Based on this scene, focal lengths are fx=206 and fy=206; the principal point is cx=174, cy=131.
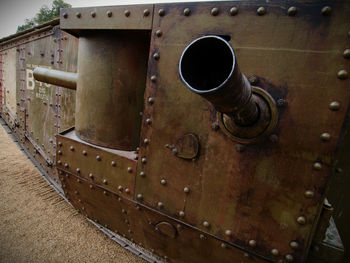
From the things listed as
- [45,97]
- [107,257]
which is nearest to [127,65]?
[107,257]

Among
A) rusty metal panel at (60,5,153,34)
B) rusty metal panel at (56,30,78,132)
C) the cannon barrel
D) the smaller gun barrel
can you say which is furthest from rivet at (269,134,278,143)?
rusty metal panel at (56,30,78,132)

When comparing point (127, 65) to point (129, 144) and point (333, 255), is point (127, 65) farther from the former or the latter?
point (333, 255)

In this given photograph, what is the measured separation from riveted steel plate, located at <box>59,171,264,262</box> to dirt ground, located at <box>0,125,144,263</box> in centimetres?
65

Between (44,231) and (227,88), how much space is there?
2.72 metres

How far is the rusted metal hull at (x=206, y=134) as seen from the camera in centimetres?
86

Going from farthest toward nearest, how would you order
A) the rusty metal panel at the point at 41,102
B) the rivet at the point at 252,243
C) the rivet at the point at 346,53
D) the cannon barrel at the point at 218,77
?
the rusty metal panel at the point at 41,102 < the rivet at the point at 252,243 < the rivet at the point at 346,53 < the cannon barrel at the point at 218,77

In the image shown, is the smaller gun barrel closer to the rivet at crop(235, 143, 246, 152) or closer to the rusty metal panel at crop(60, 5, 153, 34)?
the rusty metal panel at crop(60, 5, 153, 34)

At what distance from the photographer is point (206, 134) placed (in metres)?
1.07

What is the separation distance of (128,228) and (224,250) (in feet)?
2.54

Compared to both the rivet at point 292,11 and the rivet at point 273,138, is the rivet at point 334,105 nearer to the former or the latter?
the rivet at point 273,138

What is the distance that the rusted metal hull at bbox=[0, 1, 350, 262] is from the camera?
0.86 m

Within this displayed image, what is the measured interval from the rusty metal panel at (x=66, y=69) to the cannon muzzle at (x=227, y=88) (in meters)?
2.29

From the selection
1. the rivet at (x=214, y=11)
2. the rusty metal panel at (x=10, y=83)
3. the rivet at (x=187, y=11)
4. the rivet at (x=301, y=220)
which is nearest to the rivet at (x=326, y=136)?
the rivet at (x=301, y=220)

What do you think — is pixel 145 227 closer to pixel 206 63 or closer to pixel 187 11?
pixel 206 63
